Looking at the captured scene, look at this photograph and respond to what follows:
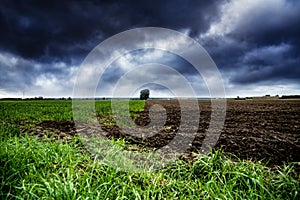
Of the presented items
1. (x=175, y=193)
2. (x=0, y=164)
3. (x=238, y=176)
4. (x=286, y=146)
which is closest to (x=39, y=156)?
(x=0, y=164)

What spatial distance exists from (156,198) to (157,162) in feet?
2.77

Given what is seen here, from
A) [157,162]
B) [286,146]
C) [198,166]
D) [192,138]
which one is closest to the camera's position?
[198,166]

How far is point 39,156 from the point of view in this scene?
3.12 metres

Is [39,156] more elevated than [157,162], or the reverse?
[39,156]

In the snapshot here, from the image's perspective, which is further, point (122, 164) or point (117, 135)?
point (117, 135)

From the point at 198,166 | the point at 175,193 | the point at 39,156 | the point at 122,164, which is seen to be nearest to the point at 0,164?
the point at 39,156

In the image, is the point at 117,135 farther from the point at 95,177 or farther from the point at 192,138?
the point at 95,177

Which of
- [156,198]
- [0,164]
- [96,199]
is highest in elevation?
[0,164]

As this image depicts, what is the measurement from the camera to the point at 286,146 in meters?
4.36

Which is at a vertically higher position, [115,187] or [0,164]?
[0,164]

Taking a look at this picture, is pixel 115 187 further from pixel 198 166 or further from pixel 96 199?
pixel 198 166

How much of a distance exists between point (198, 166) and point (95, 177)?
4.31 feet

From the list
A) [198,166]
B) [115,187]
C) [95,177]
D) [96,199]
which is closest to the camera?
[96,199]

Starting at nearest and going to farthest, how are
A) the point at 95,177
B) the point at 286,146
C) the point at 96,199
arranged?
1. the point at 96,199
2. the point at 95,177
3. the point at 286,146
